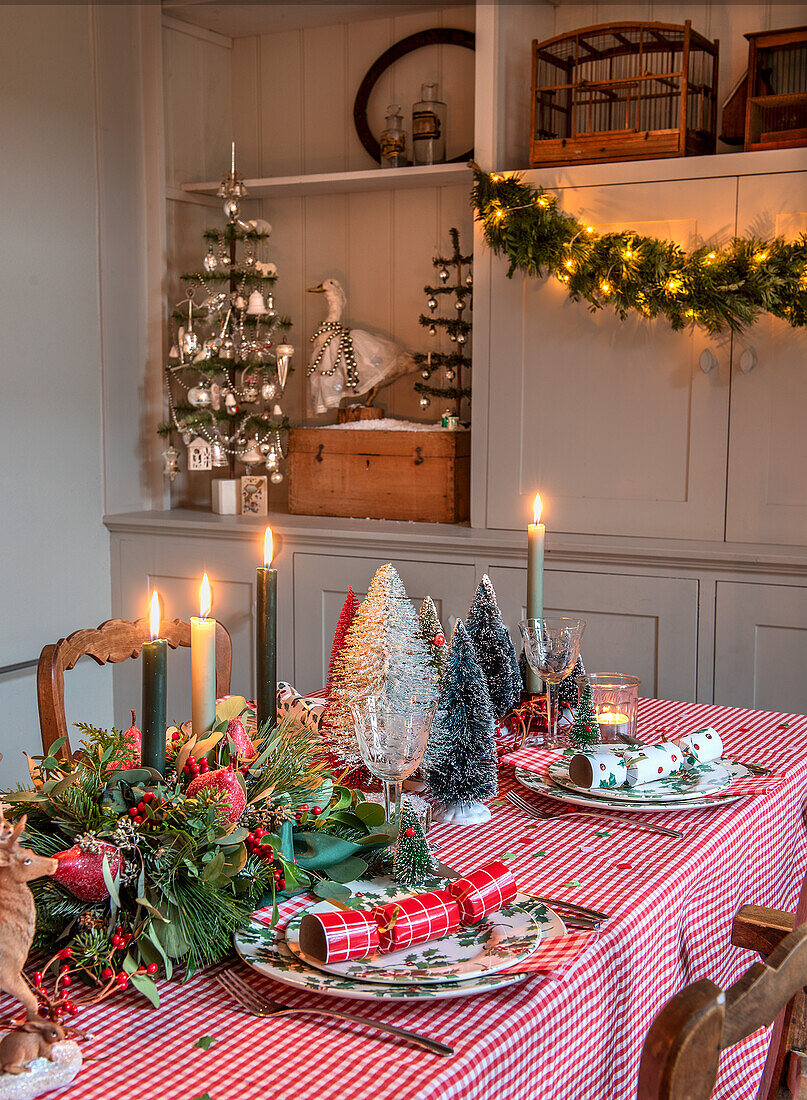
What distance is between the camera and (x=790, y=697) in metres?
2.41

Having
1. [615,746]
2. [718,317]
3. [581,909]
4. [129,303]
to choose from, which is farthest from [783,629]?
[129,303]

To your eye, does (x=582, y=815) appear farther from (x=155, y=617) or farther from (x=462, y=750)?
(x=155, y=617)

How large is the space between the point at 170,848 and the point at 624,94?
2.54 meters

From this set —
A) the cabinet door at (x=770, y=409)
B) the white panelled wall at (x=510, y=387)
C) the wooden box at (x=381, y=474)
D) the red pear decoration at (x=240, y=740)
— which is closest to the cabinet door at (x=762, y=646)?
the white panelled wall at (x=510, y=387)

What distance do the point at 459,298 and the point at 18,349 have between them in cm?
118

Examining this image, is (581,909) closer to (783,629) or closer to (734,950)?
(734,950)

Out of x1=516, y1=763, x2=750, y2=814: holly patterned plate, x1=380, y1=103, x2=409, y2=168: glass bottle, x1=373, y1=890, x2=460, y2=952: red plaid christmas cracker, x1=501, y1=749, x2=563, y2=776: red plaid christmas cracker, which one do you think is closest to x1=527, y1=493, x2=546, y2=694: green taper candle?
x1=501, y1=749, x2=563, y2=776: red plaid christmas cracker

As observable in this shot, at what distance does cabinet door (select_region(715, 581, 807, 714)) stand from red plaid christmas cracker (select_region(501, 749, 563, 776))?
111 cm

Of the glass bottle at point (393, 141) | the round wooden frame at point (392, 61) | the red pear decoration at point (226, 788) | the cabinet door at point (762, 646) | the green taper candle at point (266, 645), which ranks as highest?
the round wooden frame at point (392, 61)

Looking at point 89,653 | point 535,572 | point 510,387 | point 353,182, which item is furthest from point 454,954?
point 353,182

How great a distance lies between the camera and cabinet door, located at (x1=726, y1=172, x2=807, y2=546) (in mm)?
2387

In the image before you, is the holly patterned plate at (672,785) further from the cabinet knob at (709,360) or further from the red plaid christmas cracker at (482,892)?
the cabinet knob at (709,360)

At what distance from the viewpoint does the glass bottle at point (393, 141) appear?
3.01 m

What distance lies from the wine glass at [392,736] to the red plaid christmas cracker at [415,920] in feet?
0.52
